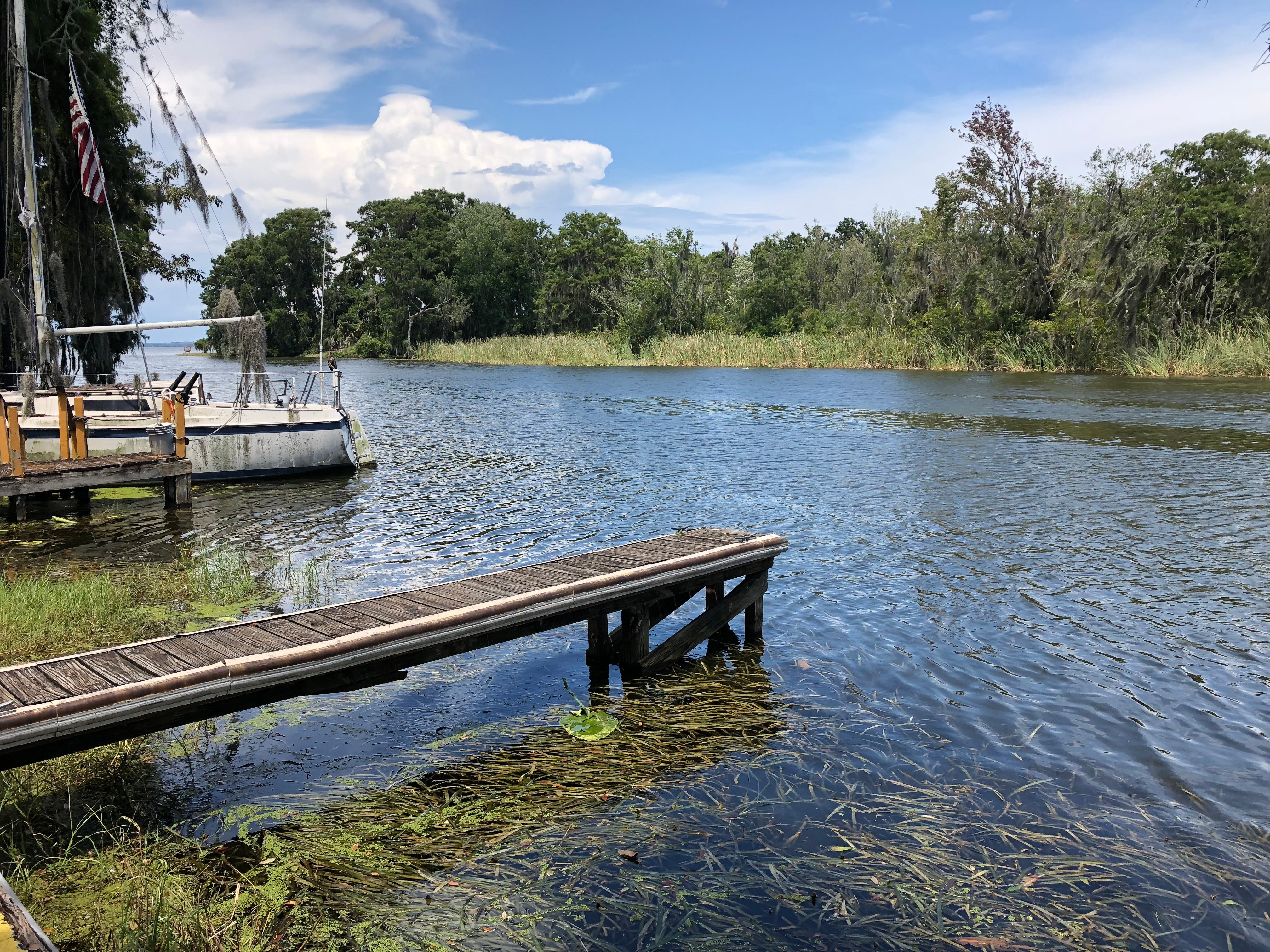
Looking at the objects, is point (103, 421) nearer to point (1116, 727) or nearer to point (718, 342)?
point (1116, 727)

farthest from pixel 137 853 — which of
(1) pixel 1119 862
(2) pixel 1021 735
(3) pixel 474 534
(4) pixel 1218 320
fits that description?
(4) pixel 1218 320

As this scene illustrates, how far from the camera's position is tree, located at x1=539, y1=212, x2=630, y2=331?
84.7 metres

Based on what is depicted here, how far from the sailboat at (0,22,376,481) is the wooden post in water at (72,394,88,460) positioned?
296 mm

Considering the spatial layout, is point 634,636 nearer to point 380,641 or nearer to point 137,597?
point 380,641

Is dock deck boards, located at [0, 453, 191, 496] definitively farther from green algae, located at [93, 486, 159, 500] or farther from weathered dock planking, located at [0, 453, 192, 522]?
green algae, located at [93, 486, 159, 500]

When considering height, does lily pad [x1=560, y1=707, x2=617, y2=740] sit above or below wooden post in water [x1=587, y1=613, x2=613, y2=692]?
below

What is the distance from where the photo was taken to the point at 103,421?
16.1m

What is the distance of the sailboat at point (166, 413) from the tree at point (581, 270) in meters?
66.1

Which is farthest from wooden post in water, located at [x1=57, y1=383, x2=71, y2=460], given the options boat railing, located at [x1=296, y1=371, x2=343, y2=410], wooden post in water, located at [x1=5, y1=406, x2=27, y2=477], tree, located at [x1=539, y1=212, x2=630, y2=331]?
tree, located at [x1=539, y1=212, x2=630, y2=331]

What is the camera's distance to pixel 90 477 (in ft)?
43.0

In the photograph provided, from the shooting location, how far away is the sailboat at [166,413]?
49.0 feet

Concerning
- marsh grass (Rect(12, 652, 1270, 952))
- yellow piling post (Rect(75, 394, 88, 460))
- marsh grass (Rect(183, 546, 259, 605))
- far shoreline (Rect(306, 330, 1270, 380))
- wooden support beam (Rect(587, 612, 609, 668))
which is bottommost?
marsh grass (Rect(12, 652, 1270, 952))

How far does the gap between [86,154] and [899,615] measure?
47.9ft

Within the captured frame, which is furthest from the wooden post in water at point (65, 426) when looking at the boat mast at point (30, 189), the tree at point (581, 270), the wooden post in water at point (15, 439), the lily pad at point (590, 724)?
the tree at point (581, 270)
